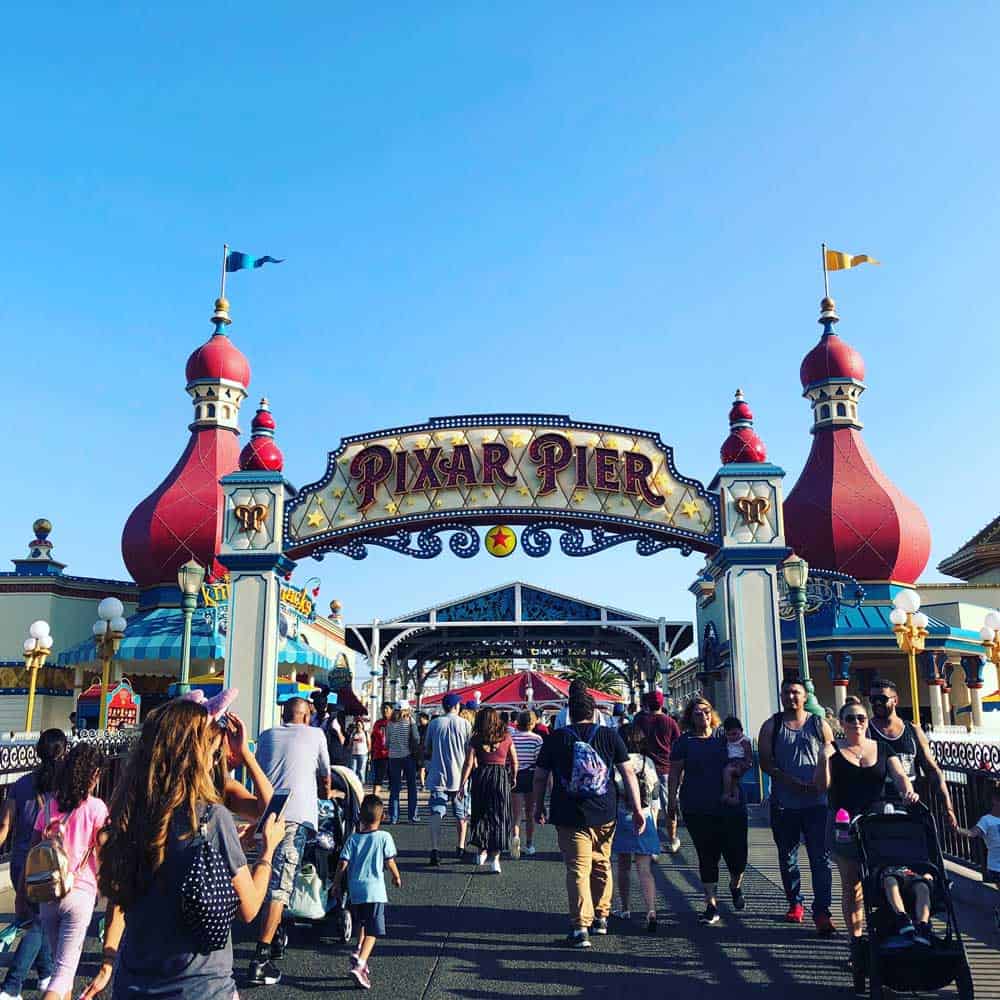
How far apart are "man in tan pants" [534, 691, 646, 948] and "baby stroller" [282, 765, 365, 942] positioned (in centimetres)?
135

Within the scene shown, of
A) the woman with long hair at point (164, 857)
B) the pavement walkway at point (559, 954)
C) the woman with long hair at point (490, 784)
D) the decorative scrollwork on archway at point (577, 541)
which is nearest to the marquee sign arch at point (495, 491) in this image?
the decorative scrollwork on archway at point (577, 541)

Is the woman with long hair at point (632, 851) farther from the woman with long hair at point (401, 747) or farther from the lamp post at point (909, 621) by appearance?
the lamp post at point (909, 621)

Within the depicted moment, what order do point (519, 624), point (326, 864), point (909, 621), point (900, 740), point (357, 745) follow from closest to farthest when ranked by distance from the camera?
point (900, 740) < point (326, 864) < point (357, 745) < point (909, 621) < point (519, 624)

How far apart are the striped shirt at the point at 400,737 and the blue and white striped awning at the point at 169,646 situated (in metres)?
10.5

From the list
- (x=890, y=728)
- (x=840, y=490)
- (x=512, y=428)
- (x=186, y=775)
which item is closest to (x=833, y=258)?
(x=840, y=490)

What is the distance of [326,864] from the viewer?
6.60 meters

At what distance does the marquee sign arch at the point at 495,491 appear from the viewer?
59.1 ft

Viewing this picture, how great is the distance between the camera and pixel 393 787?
1341cm

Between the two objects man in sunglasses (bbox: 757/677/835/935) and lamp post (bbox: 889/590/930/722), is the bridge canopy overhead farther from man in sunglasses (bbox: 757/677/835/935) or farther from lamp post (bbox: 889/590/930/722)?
man in sunglasses (bbox: 757/677/835/935)

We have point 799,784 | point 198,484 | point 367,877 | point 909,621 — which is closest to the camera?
→ point 367,877

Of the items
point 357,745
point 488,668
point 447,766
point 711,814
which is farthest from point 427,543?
point 488,668

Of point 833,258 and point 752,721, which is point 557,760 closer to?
point 752,721

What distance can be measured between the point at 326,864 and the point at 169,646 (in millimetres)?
19149

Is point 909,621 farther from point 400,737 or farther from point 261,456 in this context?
point 261,456
